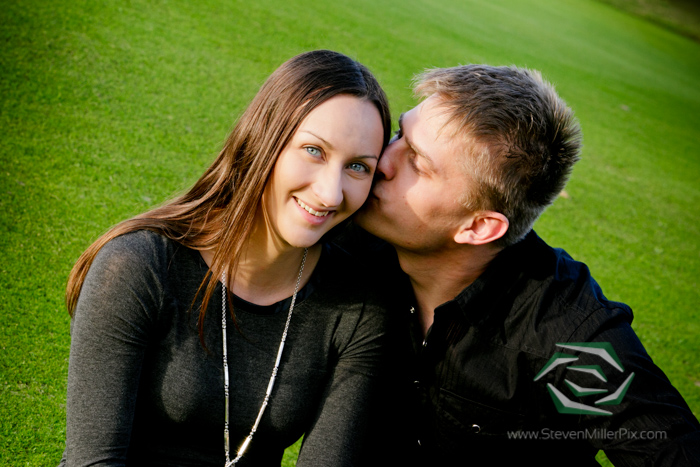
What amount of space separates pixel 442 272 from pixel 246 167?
118 cm

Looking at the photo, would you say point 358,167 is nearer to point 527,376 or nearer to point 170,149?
point 527,376

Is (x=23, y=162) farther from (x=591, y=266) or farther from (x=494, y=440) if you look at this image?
(x=591, y=266)

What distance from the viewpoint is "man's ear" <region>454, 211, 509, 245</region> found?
278 centimetres

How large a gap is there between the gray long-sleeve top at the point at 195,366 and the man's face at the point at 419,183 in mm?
347

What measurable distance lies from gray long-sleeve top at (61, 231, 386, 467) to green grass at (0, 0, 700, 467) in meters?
0.92

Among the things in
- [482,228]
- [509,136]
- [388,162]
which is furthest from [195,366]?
[509,136]

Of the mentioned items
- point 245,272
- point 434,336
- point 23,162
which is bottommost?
point 23,162

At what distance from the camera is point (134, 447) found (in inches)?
87.1

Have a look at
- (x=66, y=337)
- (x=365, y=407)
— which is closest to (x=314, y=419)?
(x=365, y=407)

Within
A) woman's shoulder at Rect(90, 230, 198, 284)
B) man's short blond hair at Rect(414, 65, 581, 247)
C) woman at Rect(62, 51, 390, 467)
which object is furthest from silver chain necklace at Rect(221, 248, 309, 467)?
man's short blond hair at Rect(414, 65, 581, 247)

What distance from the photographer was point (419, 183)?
275 centimetres

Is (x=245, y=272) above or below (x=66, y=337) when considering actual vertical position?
above

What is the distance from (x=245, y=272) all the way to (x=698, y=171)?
12.3 m

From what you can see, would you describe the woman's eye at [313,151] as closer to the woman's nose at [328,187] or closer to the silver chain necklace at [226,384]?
the woman's nose at [328,187]
